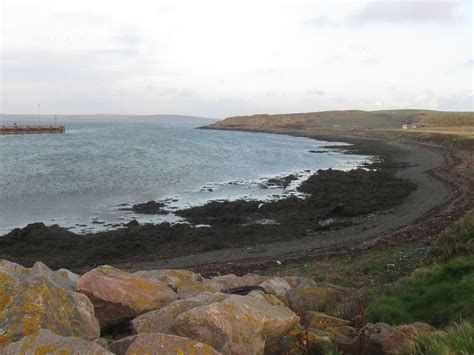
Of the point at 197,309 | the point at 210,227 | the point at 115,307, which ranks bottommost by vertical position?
the point at 210,227

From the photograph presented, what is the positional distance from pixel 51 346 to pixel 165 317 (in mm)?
2001

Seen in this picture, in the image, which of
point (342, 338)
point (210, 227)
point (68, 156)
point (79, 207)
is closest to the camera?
point (342, 338)

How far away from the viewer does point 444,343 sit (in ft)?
16.4

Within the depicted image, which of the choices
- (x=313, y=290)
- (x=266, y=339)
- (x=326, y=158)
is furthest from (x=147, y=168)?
(x=266, y=339)

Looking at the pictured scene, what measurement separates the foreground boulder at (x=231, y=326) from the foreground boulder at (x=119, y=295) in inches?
59.2

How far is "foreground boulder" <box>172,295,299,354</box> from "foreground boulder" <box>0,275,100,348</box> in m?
1.29

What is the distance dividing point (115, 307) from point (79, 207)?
28.1 metres

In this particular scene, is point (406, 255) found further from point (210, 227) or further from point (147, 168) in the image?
point (147, 168)

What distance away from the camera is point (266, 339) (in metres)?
5.84

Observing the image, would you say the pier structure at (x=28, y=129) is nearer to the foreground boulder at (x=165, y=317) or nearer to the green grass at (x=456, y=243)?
the green grass at (x=456, y=243)

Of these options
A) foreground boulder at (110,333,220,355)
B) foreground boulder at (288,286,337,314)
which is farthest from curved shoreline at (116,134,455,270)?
foreground boulder at (110,333,220,355)

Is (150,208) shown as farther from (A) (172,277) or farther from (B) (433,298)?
(B) (433,298)

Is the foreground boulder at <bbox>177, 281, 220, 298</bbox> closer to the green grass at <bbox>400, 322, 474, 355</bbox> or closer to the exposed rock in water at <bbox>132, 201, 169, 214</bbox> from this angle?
the green grass at <bbox>400, 322, 474, 355</bbox>

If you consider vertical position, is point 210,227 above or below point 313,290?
below
